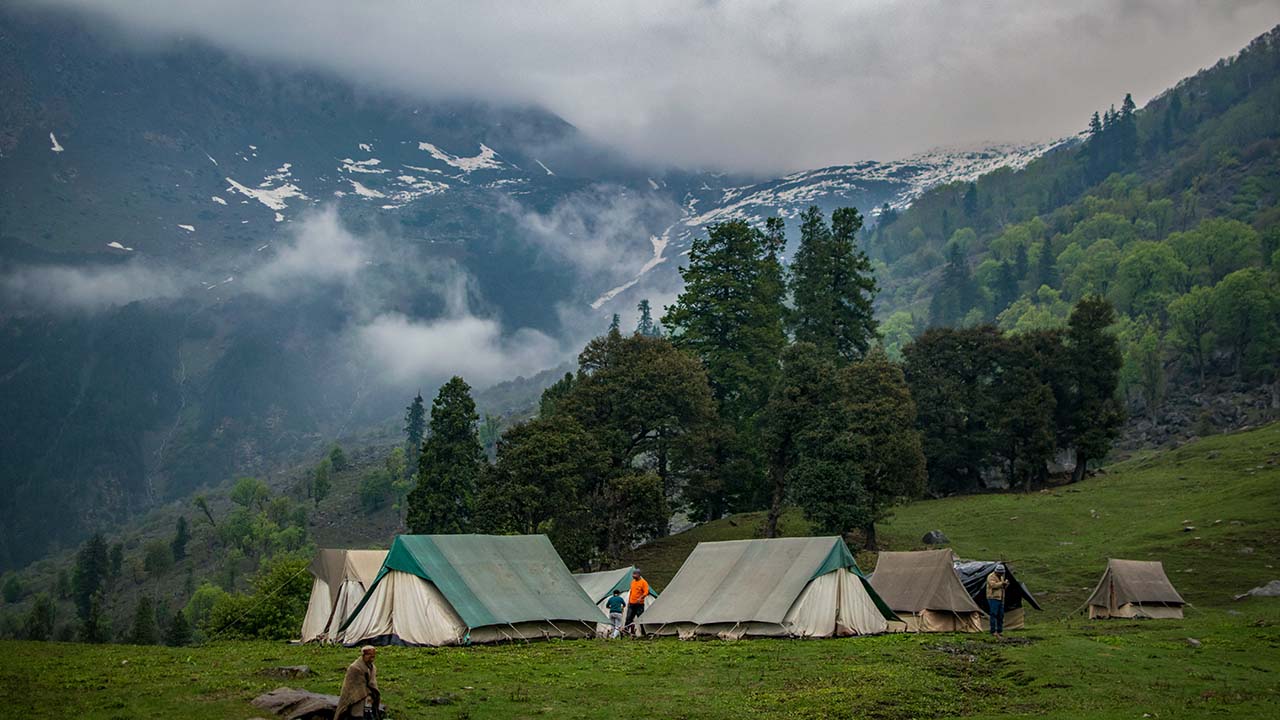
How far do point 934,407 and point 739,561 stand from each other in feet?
160

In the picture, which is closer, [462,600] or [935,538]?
[462,600]

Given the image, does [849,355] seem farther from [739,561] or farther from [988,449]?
[739,561]

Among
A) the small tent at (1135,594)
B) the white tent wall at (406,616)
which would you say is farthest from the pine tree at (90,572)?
the small tent at (1135,594)

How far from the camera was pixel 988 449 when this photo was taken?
262 feet

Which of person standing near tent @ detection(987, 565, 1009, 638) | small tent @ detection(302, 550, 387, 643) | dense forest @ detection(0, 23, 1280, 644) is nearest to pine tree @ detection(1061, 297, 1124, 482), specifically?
dense forest @ detection(0, 23, 1280, 644)

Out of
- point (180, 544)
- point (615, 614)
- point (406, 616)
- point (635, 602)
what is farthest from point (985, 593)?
point (180, 544)

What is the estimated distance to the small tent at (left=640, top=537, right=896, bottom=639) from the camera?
31953 mm

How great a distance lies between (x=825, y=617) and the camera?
32.0 metres

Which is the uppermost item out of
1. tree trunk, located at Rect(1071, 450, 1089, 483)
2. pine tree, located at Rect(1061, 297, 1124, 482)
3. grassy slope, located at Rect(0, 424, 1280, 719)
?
pine tree, located at Rect(1061, 297, 1124, 482)

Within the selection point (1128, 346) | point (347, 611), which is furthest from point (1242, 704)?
point (1128, 346)

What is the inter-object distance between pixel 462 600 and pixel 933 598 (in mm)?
16402

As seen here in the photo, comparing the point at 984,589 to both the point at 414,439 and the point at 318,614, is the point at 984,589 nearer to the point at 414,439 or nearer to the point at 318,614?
the point at 318,614

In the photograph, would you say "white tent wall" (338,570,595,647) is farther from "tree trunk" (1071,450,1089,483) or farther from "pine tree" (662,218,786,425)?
"tree trunk" (1071,450,1089,483)

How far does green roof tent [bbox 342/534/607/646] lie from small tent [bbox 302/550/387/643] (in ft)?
5.28
